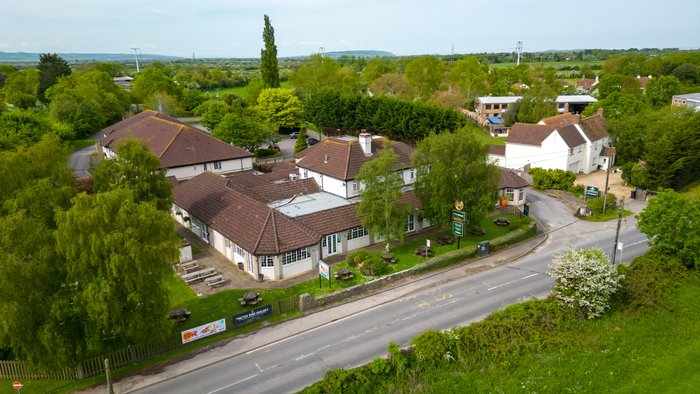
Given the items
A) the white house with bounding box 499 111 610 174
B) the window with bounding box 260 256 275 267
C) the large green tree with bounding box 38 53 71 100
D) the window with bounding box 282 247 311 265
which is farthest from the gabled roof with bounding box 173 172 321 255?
the large green tree with bounding box 38 53 71 100

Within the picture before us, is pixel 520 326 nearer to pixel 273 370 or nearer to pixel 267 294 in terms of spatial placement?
pixel 273 370

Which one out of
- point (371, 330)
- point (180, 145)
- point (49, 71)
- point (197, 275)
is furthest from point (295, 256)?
point (49, 71)

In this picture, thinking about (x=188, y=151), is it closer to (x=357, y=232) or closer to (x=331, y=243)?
(x=331, y=243)

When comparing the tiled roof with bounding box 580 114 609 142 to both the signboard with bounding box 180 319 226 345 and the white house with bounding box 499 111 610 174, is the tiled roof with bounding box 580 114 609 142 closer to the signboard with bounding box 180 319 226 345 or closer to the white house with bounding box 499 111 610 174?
the white house with bounding box 499 111 610 174

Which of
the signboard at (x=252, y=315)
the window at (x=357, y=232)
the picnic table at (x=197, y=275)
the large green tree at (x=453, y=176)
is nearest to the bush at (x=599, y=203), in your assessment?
the large green tree at (x=453, y=176)

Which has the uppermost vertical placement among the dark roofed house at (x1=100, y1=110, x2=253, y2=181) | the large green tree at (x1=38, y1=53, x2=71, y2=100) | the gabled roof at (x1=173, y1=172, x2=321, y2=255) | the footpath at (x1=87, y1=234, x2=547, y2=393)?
the large green tree at (x1=38, y1=53, x2=71, y2=100)

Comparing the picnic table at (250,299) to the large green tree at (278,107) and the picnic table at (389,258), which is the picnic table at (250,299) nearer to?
the picnic table at (389,258)
